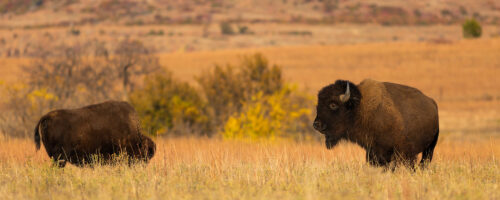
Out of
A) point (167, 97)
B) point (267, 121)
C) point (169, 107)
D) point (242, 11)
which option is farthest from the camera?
point (242, 11)

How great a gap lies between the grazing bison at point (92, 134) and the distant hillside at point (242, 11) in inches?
4697

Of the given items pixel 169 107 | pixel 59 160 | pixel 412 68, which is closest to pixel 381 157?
pixel 59 160

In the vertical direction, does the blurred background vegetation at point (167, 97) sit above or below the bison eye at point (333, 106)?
below

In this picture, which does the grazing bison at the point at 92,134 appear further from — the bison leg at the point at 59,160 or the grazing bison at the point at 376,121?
the grazing bison at the point at 376,121

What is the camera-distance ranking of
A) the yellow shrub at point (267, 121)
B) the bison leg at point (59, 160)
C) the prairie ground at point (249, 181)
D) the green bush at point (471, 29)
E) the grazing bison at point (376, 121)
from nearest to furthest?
the prairie ground at point (249, 181) < the grazing bison at point (376, 121) < the bison leg at point (59, 160) < the yellow shrub at point (267, 121) < the green bush at point (471, 29)

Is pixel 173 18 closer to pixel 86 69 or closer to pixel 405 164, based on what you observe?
pixel 86 69

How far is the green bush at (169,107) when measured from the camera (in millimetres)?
22062

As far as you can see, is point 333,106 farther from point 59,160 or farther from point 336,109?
point 59,160

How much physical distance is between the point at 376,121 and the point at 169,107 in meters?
14.7

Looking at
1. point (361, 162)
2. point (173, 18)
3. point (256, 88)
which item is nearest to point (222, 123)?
point (256, 88)

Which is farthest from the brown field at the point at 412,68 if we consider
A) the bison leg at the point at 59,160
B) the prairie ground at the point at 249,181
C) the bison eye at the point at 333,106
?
the bison leg at the point at 59,160

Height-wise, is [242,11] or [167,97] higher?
[167,97]

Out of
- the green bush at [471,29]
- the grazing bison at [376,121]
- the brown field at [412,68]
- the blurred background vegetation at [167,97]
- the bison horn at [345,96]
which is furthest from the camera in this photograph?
the green bush at [471,29]

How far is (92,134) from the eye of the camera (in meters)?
9.16
